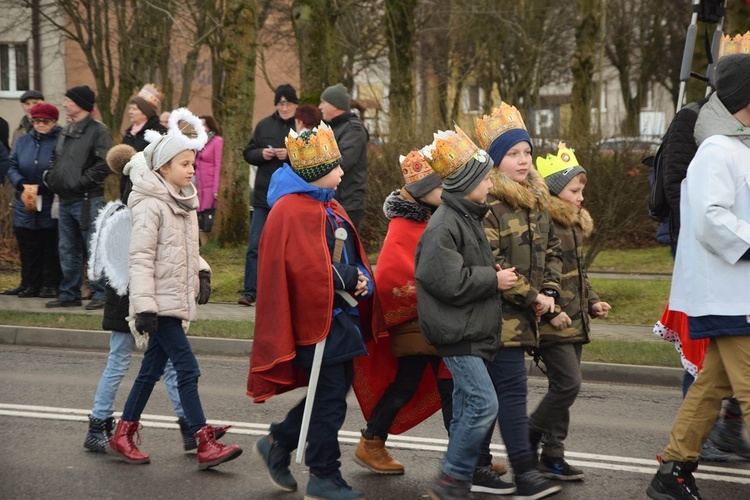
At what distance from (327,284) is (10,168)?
25.6ft

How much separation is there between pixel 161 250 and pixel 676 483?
9.66ft

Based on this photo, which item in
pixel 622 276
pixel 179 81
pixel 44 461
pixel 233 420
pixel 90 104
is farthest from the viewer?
pixel 179 81

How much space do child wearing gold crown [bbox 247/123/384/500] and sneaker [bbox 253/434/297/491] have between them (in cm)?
25

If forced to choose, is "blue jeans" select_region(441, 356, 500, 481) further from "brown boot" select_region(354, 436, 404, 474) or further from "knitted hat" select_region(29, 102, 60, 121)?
"knitted hat" select_region(29, 102, 60, 121)

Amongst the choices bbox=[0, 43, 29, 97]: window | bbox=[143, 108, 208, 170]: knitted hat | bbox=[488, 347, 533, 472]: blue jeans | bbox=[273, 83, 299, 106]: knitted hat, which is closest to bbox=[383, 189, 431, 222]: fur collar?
bbox=[488, 347, 533, 472]: blue jeans

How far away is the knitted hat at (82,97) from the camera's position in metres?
10.8

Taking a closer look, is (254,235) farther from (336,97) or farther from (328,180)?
(328,180)

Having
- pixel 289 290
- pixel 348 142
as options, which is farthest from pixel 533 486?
pixel 348 142

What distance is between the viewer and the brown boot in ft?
19.4

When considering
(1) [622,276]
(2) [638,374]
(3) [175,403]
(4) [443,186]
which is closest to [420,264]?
(4) [443,186]

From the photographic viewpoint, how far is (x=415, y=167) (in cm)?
579

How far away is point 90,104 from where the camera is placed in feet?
36.0

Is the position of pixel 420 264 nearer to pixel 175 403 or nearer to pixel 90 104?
pixel 175 403

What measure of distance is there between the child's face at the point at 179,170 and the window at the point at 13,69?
34247 mm
